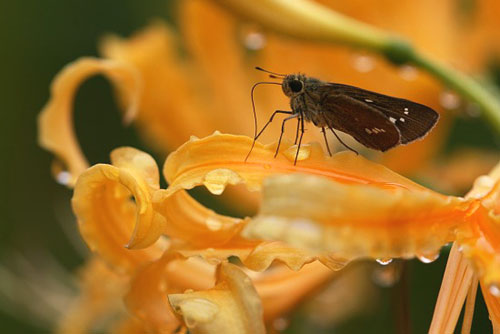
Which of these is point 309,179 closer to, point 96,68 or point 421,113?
point 421,113

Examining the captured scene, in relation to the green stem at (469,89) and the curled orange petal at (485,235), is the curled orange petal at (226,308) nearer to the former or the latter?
the curled orange petal at (485,235)

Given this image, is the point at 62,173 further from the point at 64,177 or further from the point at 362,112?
Answer: the point at 362,112

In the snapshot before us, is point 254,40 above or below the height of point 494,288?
above

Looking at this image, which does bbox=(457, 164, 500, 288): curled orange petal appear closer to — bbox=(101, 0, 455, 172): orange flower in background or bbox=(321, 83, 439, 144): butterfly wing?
bbox=(321, 83, 439, 144): butterfly wing

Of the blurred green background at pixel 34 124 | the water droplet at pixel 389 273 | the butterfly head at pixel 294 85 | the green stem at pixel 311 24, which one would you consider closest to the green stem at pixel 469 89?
the green stem at pixel 311 24

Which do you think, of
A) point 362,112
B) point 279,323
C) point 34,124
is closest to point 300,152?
point 362,112
